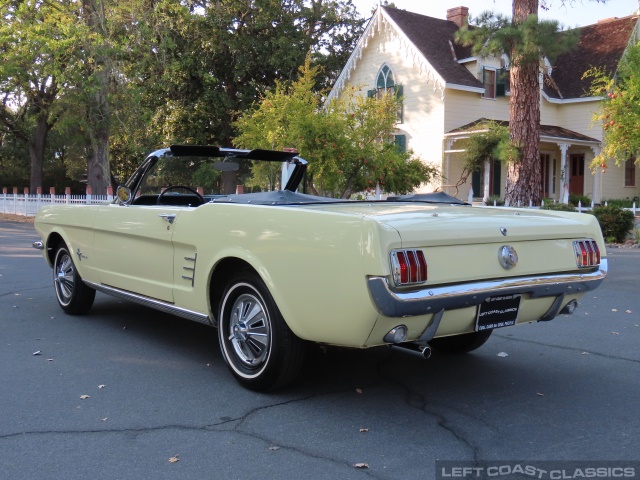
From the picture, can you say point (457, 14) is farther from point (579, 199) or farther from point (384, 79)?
point (579, 199)

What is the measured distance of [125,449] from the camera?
3.46 m

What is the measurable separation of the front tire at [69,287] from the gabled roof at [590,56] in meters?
24.2

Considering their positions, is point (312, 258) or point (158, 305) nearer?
point (312, 258)

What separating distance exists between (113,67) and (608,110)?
17.3 m

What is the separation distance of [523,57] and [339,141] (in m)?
5.10

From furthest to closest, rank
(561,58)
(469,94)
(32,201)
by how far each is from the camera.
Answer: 1. (561,58)
2. (32,201)
3. (469,94)

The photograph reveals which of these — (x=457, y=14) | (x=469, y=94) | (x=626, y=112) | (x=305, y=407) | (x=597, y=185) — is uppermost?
(x=457, y=14)

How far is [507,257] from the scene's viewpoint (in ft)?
13.2

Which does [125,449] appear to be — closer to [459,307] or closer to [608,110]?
[459,307]

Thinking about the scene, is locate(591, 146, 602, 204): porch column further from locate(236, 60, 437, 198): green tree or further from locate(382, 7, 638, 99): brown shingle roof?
locate(236, 60, 437, 198): green tree

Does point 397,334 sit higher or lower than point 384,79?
lower

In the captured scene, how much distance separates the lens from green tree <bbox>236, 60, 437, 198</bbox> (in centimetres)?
1833

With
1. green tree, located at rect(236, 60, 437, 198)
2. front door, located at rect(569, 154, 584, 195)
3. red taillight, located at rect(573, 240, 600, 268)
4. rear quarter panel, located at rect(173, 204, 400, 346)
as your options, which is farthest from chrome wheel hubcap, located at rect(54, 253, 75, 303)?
front door, located at rect(569, 154, 584, 195)

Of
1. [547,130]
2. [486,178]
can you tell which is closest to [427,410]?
[486,178]
